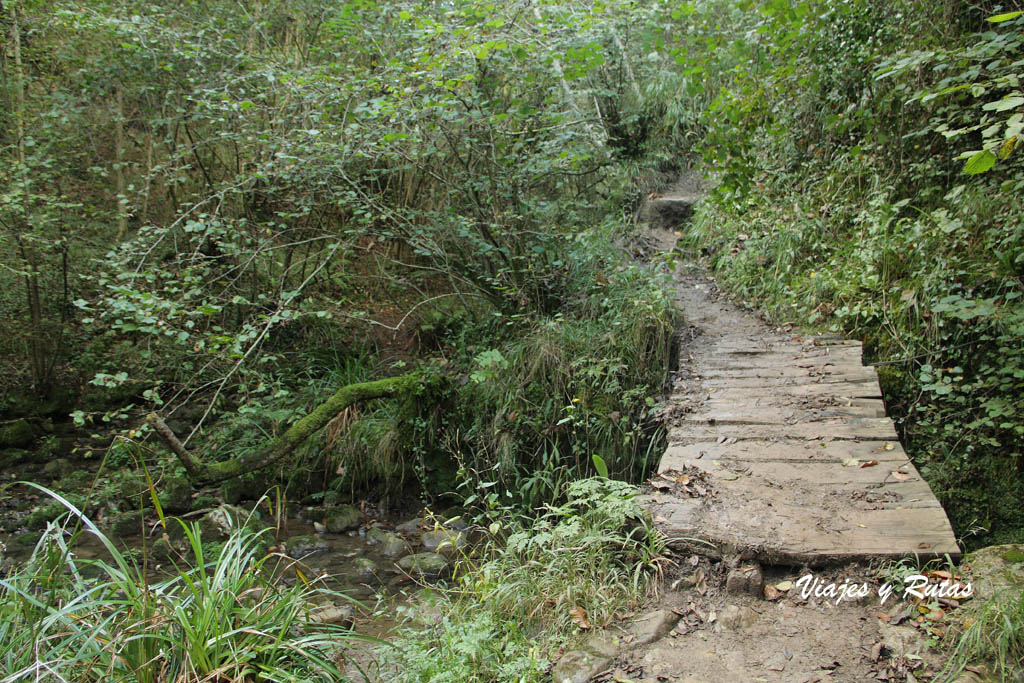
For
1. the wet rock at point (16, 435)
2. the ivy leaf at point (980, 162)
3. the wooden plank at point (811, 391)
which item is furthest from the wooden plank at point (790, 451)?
the wet rock at point (16, 435)

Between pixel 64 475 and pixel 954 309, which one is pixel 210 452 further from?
pixel 954 309

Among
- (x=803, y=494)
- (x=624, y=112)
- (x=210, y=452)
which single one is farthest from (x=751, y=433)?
(x=624, y=112)

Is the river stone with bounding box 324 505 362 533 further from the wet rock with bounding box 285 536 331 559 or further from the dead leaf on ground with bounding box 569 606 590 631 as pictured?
the dead leaf on ground with bounding box 569 606 590 631

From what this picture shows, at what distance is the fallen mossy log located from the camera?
472 centimetres

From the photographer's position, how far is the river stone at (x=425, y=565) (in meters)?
4.82

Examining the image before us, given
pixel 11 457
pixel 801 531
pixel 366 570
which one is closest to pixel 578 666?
pixel 801 531

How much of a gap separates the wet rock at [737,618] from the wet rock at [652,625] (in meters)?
0.18

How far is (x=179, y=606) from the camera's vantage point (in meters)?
2.33

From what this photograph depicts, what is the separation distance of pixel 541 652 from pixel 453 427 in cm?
343

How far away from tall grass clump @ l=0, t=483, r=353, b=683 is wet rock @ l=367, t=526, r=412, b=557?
2518 millimetres

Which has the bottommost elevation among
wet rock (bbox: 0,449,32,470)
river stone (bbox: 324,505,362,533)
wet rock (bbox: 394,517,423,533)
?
wet rock (bbox: 394,517,423,533)

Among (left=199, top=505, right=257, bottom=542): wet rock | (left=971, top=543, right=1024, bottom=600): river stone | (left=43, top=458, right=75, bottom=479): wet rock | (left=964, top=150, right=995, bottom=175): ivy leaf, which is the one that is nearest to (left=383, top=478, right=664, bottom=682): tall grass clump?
(left=971, top=543, right=1024, bottom=600): river stone

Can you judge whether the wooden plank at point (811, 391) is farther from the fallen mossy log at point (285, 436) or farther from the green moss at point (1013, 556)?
the fallen mossy log at point (285, 436)

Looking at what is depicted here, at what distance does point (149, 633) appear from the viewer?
2.31 meters
